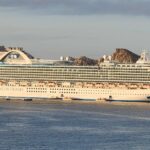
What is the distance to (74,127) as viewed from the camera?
7194cm

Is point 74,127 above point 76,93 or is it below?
below

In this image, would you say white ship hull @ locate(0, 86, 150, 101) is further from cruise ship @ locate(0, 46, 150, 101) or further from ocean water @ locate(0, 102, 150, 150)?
ocean water @ locate(0, 102, 150, 150)

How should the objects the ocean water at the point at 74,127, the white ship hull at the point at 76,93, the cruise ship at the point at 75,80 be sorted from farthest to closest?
the cruise ship at the point at 75,80 → the white ship hull at the point at 76,93 → the ocean water at the point at 74,127

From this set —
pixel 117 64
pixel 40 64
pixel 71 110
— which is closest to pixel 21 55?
pixel 40 64

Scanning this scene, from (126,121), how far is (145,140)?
14083 mm

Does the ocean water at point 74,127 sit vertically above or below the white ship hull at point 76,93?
below

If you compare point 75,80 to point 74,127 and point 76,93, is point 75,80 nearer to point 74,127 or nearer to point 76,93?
point 76,93

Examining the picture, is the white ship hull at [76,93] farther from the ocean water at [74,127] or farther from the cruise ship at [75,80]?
the ocean water at [74,127]

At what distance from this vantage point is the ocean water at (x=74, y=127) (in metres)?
61.3

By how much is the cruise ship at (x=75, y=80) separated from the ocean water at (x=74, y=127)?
1674 cm

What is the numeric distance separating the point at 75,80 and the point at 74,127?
157 ft

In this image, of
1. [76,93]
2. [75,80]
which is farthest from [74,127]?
[75,80]

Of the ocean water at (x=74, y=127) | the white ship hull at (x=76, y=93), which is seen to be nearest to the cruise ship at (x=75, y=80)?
the white ship hull at (x=76, y=93)

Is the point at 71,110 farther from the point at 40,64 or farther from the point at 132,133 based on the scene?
the point at 40,64
